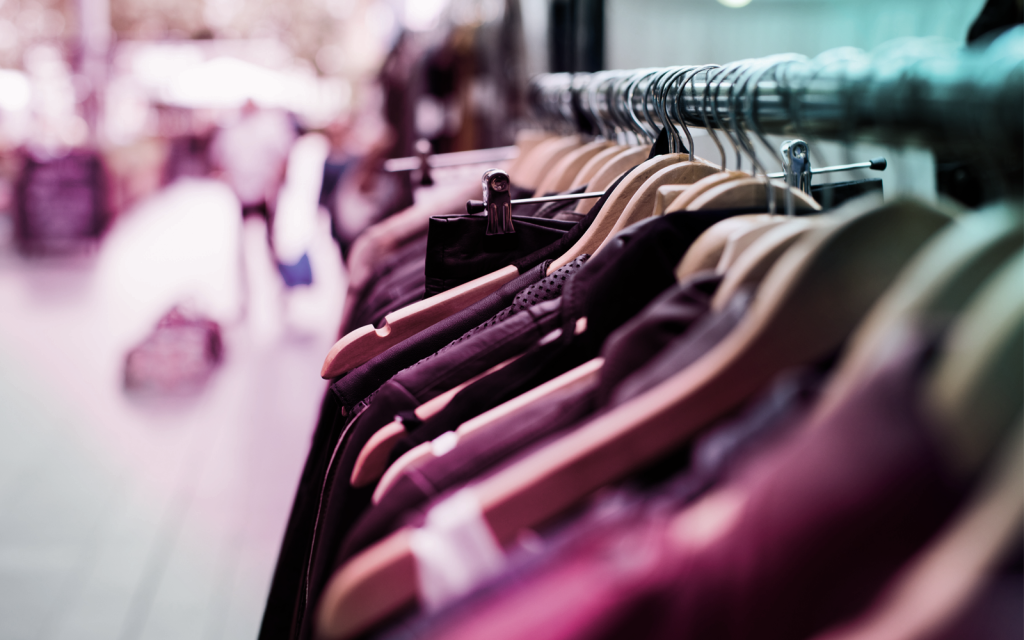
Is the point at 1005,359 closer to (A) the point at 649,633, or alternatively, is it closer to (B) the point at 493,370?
(A) the point at 649,633

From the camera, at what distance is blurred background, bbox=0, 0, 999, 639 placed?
78.7 inches

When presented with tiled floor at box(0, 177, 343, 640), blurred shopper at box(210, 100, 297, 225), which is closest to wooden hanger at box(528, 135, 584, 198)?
tiled floor at box(0, 177, 343, 640)

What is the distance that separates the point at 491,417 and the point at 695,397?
187mm

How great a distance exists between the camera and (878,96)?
1.89ft

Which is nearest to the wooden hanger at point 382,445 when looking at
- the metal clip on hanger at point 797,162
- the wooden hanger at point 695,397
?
the wooden hanger at point 695,397

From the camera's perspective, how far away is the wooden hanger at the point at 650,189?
878 millimetres

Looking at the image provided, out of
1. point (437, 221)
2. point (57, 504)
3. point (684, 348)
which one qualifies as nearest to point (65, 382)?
point (57, 504)

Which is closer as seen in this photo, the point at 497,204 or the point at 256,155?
the point at 497,204

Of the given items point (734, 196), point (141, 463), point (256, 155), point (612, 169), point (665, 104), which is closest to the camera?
point (734, 196)

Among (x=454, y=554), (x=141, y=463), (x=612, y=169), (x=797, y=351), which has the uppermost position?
(x=612, y=169)

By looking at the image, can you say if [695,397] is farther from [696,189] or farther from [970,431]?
[696,189]

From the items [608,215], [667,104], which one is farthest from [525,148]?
[608,215]

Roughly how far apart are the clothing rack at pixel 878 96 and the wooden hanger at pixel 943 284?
7 cm

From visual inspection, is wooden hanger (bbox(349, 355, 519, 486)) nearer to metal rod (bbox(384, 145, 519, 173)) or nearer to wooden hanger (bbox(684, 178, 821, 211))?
wooden hanger (bbox(684, 178, 821, 211))
